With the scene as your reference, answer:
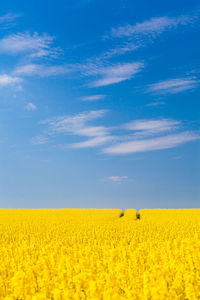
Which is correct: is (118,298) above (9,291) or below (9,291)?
above

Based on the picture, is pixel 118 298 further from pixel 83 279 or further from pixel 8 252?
pixel 8 252

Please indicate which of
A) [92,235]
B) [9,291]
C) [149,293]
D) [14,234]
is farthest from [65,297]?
[14,234]

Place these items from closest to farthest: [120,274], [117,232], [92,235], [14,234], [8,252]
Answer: [120,274] < [8,252] < [92,235] < [117,232] < [14,234]

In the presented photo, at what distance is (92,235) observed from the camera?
1848 cm

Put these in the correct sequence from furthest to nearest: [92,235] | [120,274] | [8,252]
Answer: [92,235] < [8,252] < [120,274]

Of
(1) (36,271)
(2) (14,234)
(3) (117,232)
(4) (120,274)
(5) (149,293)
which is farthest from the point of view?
(2) (14,234)

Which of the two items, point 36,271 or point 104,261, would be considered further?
point 104,261

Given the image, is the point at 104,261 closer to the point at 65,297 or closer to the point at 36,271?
the point at 36,271

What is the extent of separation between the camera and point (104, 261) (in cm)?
1080

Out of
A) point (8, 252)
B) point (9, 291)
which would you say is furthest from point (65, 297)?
point (8, 252)

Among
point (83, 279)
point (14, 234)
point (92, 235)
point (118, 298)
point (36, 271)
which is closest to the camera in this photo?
point (118, 298)

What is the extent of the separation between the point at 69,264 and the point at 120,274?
2.22 metres

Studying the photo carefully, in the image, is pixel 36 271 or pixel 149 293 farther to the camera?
pixel 36 271

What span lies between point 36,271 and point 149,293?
478 centimetres
